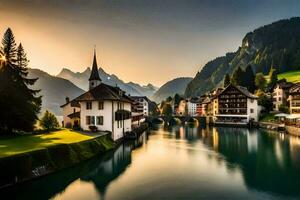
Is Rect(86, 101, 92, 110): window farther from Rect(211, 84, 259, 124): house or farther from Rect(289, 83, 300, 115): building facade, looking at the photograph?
Rect(211, 84, 259, 124): house

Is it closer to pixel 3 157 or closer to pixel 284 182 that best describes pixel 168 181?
pixel 284 182

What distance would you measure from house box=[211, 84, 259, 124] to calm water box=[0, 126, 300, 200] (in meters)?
60.1

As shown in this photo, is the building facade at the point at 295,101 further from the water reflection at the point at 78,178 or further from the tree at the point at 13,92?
the tree at the point at 13,92

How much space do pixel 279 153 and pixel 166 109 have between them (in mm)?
122769

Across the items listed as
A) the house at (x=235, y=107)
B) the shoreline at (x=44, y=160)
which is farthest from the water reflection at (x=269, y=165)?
the house at (x=235, y=107)

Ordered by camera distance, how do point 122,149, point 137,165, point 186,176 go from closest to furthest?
1. point 186,176
2. point 137,165
3. point 122,149

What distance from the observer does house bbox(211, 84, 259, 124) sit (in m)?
100

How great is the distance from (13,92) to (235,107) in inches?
3392

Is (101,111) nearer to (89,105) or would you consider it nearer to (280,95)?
(89,105)

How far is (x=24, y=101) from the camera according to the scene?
121ft

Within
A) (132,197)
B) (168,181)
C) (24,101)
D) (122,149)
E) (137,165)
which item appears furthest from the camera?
(122,149)

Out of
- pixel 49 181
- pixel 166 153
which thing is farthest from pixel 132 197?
pixel 166 153

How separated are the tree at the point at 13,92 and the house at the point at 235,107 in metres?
78.3

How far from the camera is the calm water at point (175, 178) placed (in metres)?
22.4
